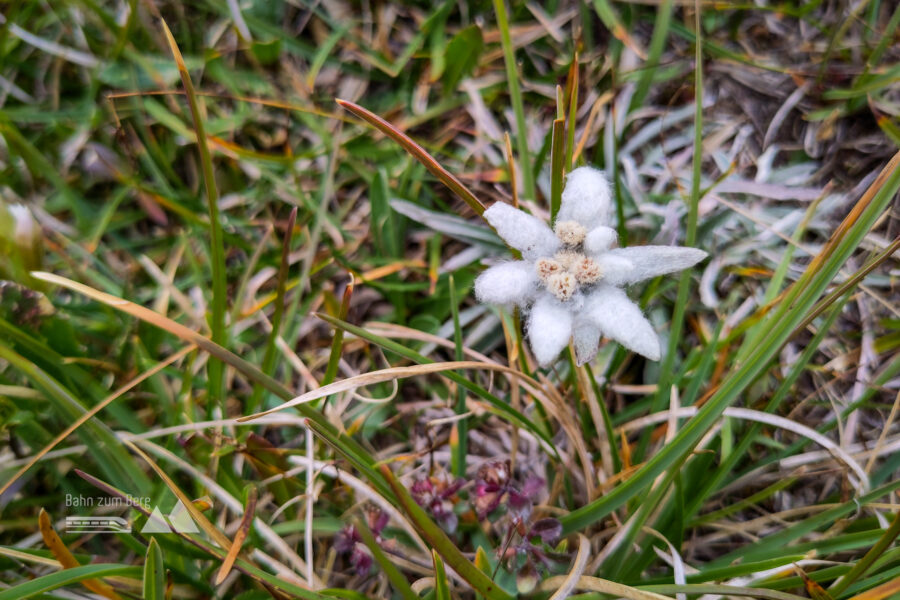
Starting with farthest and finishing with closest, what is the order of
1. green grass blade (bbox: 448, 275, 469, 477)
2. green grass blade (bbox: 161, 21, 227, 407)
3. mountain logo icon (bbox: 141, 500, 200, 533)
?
A: 1. green grass blade (bbox: 448, 275, 469, 477)
2. mountain logo icon (bbox: 141, 500, 200, 533)
3. green grass blade (bbox: 161, 21, 227, 407)

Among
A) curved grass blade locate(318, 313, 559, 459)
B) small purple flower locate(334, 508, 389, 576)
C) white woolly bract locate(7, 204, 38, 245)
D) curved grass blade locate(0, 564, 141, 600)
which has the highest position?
white woolly bract locate(7, 204, 38, 245)

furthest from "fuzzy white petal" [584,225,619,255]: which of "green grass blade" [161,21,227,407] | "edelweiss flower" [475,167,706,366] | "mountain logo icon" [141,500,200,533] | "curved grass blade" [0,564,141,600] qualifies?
"curved grass blade" [0,564,141,600]

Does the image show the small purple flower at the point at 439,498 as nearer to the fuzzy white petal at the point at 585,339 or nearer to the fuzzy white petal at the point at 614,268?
the fuzzy white petal at the point at 585,339

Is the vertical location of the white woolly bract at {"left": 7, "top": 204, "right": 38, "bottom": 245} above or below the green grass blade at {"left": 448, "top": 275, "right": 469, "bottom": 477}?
above

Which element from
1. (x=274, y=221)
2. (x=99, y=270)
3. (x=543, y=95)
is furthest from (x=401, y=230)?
(x=99, y=270)

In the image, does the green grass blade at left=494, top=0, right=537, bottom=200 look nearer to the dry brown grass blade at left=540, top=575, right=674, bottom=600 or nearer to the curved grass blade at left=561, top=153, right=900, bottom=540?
the curved grass blade at left=561, top=153, right=900, bottom=540

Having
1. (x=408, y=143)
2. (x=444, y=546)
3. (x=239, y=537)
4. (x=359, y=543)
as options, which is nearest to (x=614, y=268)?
(x=408, y=143)

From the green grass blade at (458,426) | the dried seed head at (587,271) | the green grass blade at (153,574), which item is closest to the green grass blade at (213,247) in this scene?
the green grass blade at (153,574)
